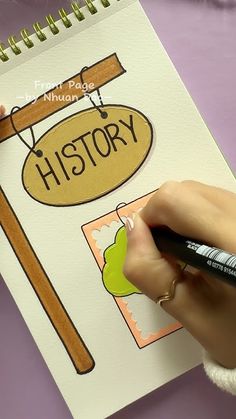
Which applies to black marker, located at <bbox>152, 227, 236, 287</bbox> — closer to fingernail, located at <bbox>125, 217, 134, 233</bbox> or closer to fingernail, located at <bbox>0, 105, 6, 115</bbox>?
fingernail, located at <bbox>125, 217, 134, 233</bbox>

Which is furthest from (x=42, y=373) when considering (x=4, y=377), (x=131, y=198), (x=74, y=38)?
(x=74, y=38)

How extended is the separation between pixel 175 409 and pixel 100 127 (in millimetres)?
266

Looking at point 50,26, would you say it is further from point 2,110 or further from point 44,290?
point 44,290

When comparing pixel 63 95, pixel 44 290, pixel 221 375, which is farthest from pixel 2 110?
pixel 221 375

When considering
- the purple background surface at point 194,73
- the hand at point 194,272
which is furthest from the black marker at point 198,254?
the purple background surface at point 194,73

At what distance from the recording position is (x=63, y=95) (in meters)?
0.52

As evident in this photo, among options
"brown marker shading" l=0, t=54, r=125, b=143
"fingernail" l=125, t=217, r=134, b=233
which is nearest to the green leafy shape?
"fingernail" l=125, t=217, r=134, b=233

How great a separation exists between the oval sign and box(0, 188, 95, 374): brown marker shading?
3 centimetres

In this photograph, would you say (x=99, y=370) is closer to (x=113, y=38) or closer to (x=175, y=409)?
(x=175, y=409)

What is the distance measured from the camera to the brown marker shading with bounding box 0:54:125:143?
0.51 m

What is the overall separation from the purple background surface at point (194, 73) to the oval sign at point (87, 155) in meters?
0.07

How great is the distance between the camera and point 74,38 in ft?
1.69

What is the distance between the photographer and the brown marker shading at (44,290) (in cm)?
52

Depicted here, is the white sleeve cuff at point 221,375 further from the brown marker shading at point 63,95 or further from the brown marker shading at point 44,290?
the brown marker shading at point 63,95
